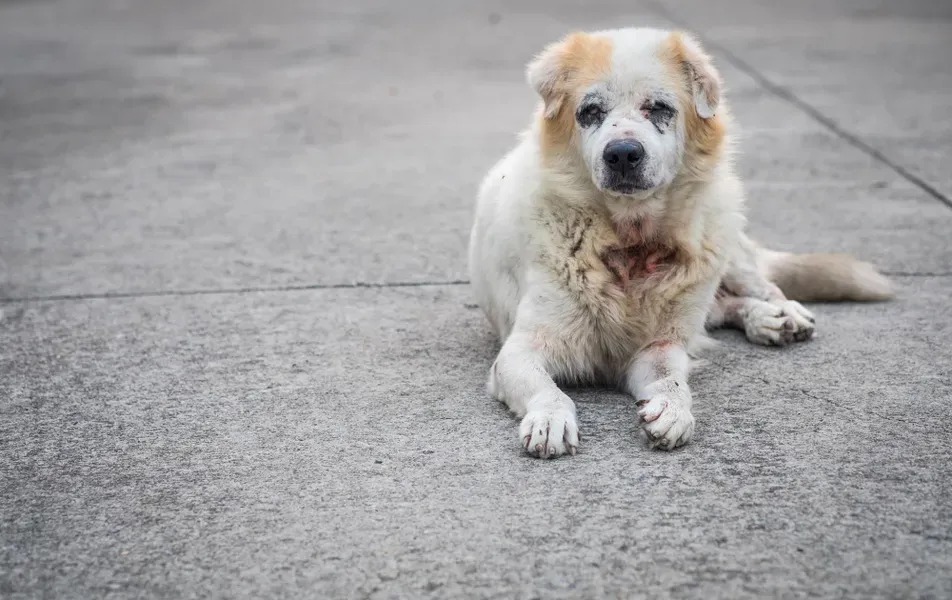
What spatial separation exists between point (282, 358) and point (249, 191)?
282 centimetres

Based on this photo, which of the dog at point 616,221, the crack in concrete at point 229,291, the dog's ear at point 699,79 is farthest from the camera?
the crack in concrete at point 229,291

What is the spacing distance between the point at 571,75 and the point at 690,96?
45cm

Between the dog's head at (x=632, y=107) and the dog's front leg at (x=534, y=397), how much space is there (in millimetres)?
663

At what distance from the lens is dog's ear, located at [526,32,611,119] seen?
4.06 metres

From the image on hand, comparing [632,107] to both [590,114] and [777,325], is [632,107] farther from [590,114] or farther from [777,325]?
[777,325]

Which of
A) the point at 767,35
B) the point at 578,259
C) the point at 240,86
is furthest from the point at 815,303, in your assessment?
the point at 767,35

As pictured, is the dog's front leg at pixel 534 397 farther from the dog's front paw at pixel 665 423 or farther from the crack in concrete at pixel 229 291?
the crack in concrete at pixel 229 291

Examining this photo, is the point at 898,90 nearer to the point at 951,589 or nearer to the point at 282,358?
the point at 282,358

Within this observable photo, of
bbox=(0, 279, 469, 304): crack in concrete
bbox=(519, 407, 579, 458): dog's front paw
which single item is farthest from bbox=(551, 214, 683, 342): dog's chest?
bbox=(0, 279, 469, 304): crack in concrete

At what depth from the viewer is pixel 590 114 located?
159 inches

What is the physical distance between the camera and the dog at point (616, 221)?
156 inches

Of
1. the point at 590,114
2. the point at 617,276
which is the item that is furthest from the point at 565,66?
the point at 617,276

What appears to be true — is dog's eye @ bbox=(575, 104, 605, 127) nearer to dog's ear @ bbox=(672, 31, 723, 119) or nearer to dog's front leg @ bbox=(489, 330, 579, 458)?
dog's ear @ bbox=(672, 31, 723, 119)

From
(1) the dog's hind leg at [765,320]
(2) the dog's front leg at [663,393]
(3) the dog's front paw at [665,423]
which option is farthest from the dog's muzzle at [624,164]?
(1) the dog's hind leg at [765,320]
